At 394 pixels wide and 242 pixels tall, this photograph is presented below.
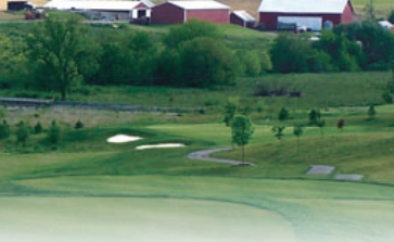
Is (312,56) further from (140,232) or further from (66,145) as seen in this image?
(140,232)

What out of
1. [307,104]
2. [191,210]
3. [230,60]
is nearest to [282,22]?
[230,60]

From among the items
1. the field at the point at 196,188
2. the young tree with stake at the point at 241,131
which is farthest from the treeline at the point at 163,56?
the young tree with stake at the point at 241,131

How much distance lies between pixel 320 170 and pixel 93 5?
3100 inches

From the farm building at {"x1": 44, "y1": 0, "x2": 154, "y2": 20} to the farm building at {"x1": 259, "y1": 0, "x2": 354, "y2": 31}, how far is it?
11.7m

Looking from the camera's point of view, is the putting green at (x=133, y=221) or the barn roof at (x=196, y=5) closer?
the putting green at (x=133, y=221)

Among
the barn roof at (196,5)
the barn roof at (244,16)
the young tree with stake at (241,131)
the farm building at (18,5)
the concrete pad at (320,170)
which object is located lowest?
the concrete pad at (320,170)

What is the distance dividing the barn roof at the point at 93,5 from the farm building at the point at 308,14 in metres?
11.7

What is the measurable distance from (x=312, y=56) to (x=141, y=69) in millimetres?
15887

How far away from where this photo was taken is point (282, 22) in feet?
385

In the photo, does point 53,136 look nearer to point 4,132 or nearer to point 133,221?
point 4,132

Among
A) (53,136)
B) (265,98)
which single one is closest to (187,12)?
(265,98)

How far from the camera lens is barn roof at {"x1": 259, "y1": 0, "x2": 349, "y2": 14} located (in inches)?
4609

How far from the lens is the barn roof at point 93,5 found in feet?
379

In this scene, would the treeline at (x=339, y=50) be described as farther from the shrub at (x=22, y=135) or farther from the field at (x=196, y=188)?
the shrub at (x=22, y=135)
